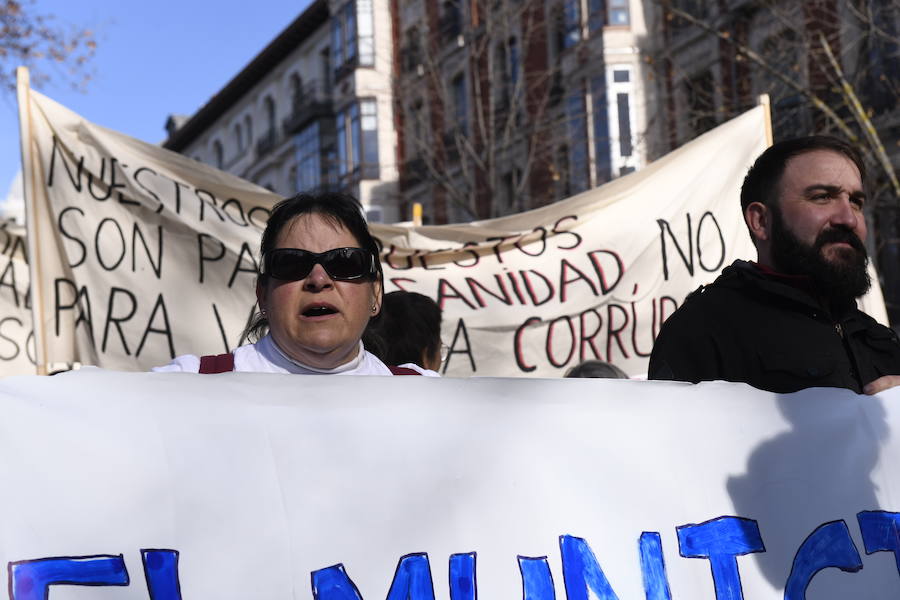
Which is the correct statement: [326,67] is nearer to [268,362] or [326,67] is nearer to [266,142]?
[266,142]

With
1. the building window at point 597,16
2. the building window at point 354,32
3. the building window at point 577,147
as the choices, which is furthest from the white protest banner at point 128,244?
the building window at point 354,32

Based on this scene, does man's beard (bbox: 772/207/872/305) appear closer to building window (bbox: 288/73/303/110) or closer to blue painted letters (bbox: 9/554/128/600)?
blue painted letters (bbox: 9/554/128/600)

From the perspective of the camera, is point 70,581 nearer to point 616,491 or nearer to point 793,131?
point 616,491

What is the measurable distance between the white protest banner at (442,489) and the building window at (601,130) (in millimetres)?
16700

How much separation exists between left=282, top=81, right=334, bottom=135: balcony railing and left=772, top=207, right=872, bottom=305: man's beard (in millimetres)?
33427

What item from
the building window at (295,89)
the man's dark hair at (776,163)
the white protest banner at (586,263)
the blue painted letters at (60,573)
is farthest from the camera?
the building window at (295,89)

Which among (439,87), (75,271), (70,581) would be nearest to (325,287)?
(70,581)

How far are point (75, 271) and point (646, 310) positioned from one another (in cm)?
247

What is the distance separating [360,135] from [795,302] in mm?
30796

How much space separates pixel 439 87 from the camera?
15000 millimetres

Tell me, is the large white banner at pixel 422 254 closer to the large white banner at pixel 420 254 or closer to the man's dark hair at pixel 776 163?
the large white banner at pixel 420 254

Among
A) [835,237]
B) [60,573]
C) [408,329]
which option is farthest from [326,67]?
[60,573]

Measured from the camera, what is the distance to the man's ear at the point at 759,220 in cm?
313

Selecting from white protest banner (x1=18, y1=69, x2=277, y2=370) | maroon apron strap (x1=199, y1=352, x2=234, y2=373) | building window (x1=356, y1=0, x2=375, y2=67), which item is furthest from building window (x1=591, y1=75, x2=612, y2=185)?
maroon apron strap (x1=199, y1=352, x2=234, y2=373)
